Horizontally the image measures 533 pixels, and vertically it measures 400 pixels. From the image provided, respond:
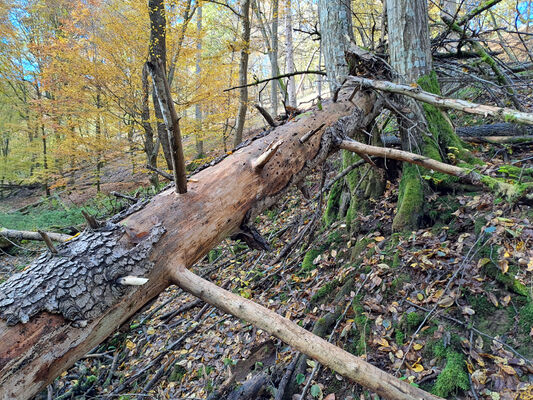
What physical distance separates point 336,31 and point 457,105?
9.03ft

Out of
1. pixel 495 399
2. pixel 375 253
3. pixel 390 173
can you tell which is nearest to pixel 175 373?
pixel 375 253

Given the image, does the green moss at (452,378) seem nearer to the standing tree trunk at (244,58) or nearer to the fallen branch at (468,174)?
the fallen branch at (468,174)

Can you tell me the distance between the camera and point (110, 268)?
1628mm

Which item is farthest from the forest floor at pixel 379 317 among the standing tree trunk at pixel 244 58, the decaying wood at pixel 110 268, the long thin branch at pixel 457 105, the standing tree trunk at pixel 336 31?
the standing tree trunk at pixel 244 58

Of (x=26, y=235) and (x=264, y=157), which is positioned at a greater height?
(x=264, y=157)

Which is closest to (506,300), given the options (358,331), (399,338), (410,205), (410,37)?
(399,338)

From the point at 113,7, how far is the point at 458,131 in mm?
9995

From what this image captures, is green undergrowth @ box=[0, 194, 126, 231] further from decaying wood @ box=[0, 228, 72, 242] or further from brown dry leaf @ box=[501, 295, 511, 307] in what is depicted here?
brown dry leaf @ box=[501, 295, 511, 307]

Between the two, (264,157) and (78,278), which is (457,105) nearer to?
(264,157)

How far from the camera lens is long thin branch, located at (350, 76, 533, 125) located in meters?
2.07

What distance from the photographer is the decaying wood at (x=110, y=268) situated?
53.8 inches

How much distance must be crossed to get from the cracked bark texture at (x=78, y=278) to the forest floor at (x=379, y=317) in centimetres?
33

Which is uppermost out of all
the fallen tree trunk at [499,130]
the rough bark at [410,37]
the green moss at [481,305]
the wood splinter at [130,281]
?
the rough bark at [410,37]

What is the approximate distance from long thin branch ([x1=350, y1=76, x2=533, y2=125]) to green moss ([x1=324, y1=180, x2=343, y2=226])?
1.77 m
